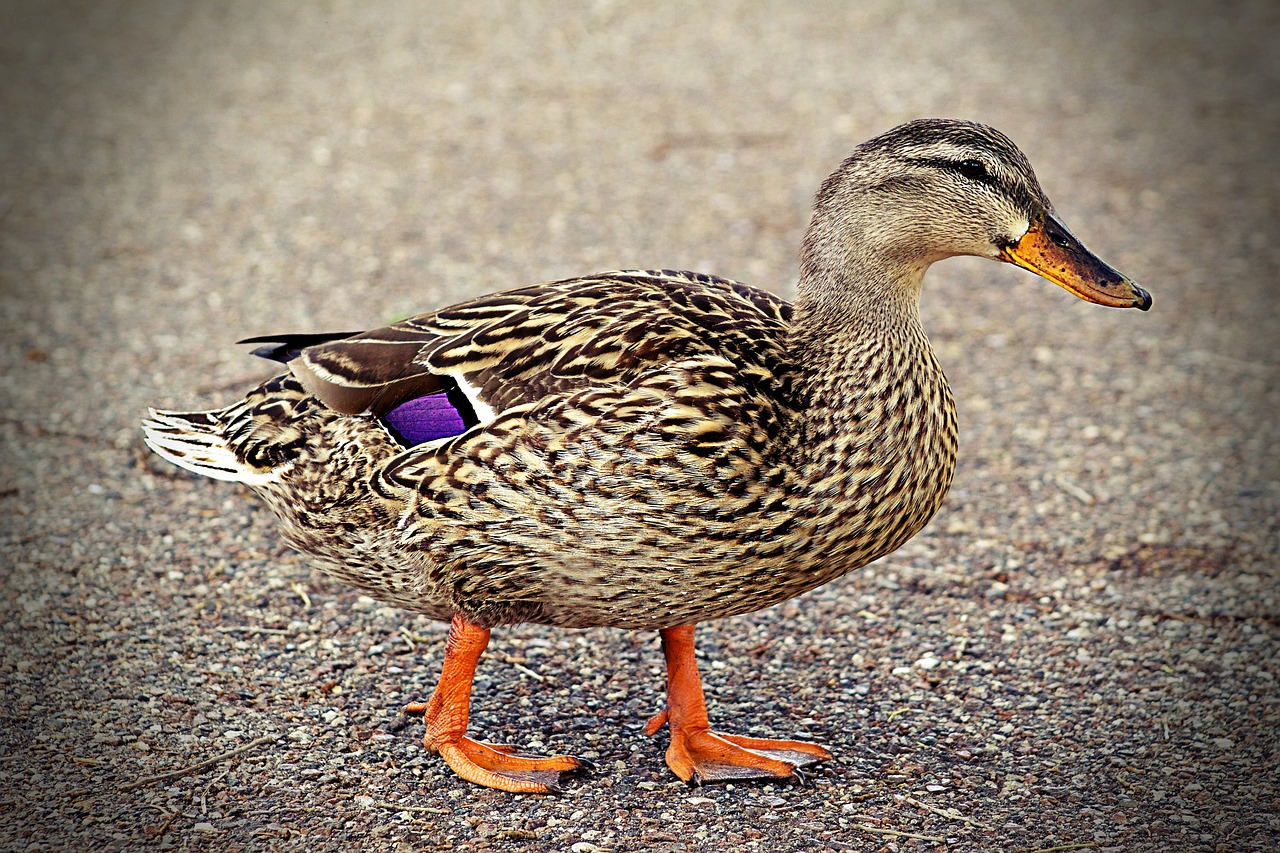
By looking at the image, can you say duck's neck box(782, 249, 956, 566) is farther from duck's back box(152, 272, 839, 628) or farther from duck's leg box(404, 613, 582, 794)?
duck's leg box(404, 613, 582, 794)

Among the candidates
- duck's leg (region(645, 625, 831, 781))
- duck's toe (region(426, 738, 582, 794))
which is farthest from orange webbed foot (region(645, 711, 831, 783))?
duck's toe (region(426, 738, 582, 794))

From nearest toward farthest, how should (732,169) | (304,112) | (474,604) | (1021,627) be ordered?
1. (474,604)
2. (1021,627)
3. (732,169)
4. (304,112)

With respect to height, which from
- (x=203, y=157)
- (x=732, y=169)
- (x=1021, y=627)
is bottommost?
(x=1021, y=627)

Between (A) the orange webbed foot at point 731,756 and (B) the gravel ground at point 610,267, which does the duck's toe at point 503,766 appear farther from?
(A) the orange webbed foot at point 731,756

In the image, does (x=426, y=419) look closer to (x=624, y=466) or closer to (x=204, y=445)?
(x=624, y=466)

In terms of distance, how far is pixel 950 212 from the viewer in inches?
148

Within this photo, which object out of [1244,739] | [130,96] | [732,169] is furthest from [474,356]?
[130,96]

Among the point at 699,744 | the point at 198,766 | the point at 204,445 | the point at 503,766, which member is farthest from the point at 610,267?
the point at 198,766

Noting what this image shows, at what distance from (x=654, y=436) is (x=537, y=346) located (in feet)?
1.52

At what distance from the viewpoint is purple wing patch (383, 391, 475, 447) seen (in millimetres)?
3725

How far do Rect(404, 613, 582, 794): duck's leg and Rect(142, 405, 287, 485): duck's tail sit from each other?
0.75 metres

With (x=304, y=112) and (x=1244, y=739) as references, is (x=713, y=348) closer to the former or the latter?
(x=1244, y=739)

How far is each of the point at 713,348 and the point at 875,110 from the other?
20.2 ft

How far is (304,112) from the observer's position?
9.25 meters
